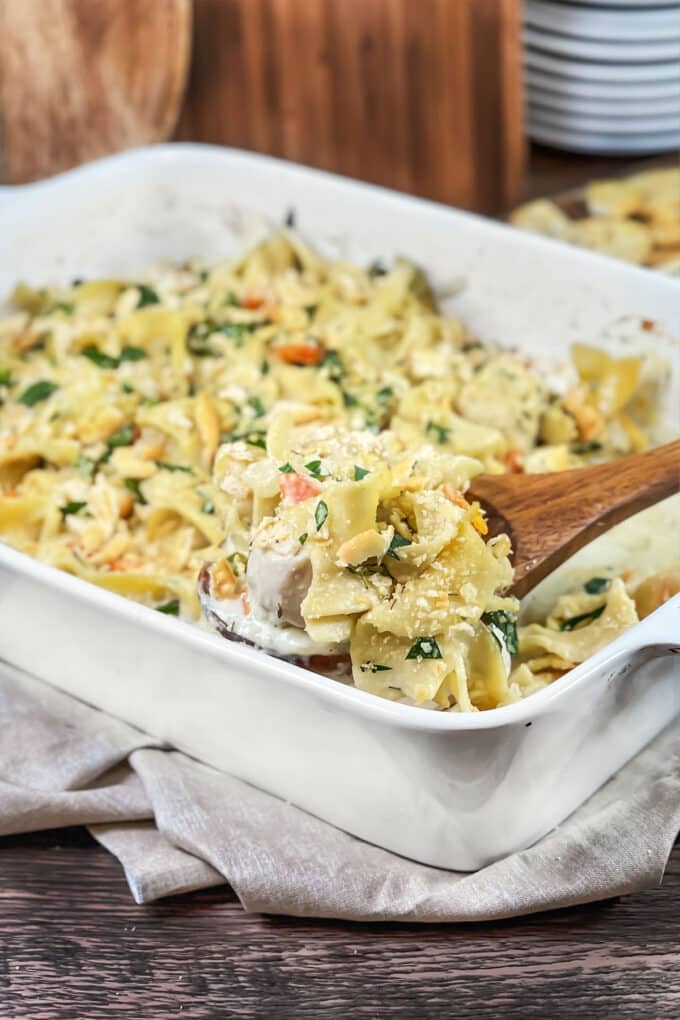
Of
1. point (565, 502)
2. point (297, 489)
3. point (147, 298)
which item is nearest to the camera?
point (297, 489)

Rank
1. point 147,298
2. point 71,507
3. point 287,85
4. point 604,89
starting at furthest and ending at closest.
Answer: point 604,89
point 287,85
point 147,298
point 71,507

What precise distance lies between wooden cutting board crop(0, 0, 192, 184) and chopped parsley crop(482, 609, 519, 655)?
1564 millimetres

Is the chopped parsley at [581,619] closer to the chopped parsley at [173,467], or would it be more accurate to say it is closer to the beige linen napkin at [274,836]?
the beige linen napkin at [274,836]

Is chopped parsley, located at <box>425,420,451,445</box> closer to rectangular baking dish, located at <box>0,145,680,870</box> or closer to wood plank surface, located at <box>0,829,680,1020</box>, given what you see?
rectangular baking dish, located at <box>0,145,680,870</box>

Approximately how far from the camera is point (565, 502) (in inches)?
60.6

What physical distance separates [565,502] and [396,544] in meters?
0.30

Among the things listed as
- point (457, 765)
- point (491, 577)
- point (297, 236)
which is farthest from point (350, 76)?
point (457, 765)

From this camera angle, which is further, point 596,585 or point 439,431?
point 439,431

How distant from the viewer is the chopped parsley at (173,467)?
191 centimetres

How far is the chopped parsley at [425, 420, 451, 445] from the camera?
6.24ft

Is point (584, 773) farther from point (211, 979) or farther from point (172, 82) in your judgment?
point (172, 82)

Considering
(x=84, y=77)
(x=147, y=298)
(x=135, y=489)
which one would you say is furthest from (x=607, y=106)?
(x=135, y=489)

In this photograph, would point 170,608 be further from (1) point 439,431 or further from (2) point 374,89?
(2) point 374,89

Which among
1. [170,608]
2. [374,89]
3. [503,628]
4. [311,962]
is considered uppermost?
[374,89]
